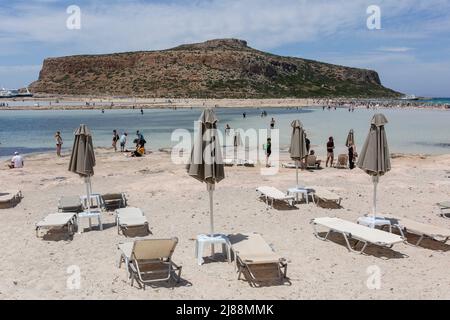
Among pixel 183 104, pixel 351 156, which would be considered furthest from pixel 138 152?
pixel 183 104

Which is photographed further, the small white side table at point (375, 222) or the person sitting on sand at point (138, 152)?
the person sitting on sand at point (138, 152)

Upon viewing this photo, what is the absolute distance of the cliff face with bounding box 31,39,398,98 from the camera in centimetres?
11556

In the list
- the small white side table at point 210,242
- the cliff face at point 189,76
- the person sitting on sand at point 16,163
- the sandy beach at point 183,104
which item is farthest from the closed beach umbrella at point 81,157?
the cliff face at point 189,76

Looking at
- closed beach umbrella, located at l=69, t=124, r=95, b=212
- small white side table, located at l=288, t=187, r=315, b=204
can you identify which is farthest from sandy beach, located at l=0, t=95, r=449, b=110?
closed beach umbrella, located at l=69, t=124, r=95, b=212

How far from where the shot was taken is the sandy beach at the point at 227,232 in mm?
6922

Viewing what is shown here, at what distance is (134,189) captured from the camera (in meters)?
14.6

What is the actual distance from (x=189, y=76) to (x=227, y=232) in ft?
370

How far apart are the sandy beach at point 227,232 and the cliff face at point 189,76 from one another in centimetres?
9133

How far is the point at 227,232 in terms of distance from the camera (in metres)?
9.80

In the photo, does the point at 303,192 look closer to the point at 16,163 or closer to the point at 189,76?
the point at 16,163

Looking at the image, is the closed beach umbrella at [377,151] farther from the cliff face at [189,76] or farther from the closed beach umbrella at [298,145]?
the cliff face at [189,76]

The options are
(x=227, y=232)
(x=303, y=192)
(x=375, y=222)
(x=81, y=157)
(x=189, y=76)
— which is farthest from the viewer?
(x=189, y=76)
